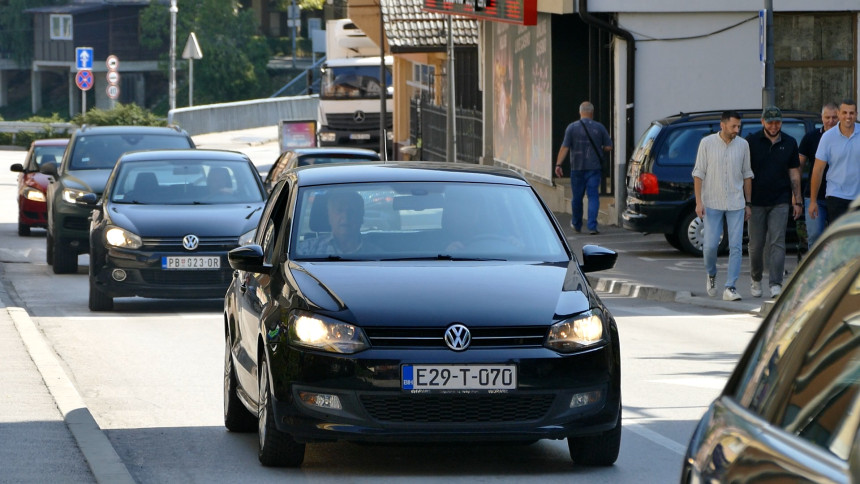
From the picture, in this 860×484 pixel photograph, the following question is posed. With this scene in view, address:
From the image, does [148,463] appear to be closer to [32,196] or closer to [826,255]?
[826,255]

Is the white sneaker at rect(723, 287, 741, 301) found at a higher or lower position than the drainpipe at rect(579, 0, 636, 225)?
lower

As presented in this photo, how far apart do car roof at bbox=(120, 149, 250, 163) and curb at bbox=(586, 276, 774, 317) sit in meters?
3.95

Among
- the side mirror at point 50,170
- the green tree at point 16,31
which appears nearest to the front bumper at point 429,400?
the side mirror at point 50,170

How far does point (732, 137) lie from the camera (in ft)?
51.2

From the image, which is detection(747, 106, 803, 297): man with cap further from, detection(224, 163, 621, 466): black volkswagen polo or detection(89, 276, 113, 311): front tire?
detection(224, 163, 621, 466): black volkswagen polo

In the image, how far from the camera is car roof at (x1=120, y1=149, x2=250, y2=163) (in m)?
17.2

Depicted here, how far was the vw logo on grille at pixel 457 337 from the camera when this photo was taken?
7.05 metres

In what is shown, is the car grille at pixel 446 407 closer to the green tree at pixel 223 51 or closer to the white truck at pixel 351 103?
the white truck at pixel 351 103

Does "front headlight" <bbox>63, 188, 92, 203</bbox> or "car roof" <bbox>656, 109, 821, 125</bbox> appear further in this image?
"car roof" <bbox>656, 109, 821, 125</bbox>

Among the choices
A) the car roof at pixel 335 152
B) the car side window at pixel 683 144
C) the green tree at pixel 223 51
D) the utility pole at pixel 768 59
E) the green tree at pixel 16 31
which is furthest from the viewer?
the green tree at pixel 16 31

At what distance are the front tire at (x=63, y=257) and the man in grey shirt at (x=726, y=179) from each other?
8.32 metres

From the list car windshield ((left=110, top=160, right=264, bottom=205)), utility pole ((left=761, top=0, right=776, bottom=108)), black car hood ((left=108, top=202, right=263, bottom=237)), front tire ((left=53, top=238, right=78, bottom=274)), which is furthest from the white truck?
black car hood ((left=108, top=202, right=263, bottom=237))

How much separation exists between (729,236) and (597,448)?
336 inches

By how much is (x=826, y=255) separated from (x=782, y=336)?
0.62 feet
